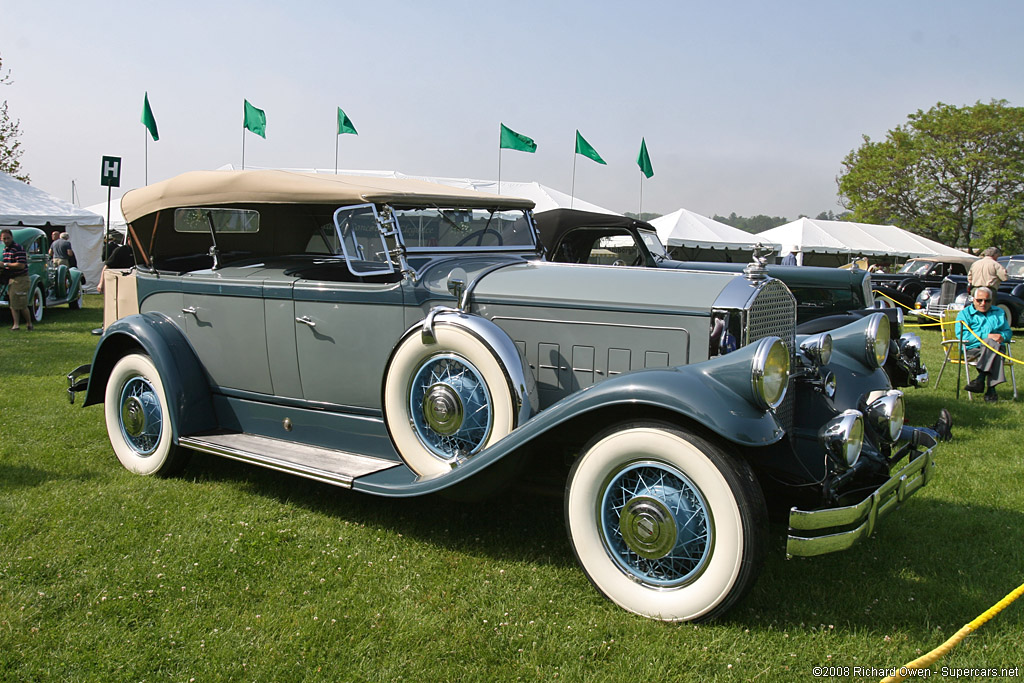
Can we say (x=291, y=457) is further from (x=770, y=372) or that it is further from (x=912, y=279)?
(x=912, y=279)

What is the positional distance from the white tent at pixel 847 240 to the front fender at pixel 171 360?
74.2 feet

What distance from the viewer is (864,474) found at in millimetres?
3496

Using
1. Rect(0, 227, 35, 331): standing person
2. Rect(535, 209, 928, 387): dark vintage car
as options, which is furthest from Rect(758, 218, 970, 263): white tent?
Rect(0, 227, 35, 331): standing person

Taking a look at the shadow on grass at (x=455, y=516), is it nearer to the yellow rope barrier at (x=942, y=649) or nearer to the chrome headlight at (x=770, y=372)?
the chrome headlight at (x=770, y=372)

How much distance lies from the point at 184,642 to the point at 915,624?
288cm

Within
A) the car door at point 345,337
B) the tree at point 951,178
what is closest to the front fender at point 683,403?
the car door at point 345,337

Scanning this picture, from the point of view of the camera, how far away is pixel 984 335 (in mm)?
7730

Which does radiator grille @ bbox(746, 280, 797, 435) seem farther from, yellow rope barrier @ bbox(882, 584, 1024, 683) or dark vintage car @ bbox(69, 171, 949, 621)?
yellow rope barrier @ bbox(882, 584, 1024, 683)

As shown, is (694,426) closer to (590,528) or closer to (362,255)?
(590,528)

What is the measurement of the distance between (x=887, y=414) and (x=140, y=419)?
14.1ft

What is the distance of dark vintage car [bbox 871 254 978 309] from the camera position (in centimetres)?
1700

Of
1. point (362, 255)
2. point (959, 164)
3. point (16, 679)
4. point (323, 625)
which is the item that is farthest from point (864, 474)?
point (959, 164)

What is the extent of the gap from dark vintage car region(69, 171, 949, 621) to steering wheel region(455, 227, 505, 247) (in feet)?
0.04

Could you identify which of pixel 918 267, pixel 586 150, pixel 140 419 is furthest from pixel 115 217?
pixel 918 267
